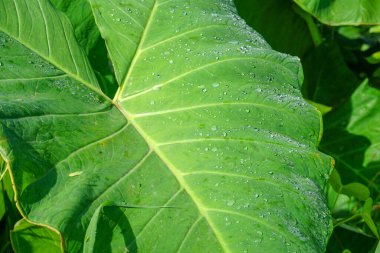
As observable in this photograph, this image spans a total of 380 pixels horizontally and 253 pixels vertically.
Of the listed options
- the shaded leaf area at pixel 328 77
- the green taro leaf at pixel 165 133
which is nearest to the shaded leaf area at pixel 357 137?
the shaded leaf area at pixel 328 77

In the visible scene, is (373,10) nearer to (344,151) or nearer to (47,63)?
(344,151)

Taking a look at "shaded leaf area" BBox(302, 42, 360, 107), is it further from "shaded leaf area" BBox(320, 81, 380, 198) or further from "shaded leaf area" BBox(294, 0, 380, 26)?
Result: "shaded leaf area" BBox(294, 0, 380, 26)

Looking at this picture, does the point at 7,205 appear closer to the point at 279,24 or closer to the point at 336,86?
the point at 279,24

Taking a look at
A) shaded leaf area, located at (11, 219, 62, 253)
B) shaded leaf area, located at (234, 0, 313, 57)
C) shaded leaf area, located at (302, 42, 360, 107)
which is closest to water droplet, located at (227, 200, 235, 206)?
shaded leaf area, located at (11, 219, 62, 253)

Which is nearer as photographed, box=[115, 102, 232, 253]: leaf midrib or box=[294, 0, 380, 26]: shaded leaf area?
box=[115, 102, 232, 253]: leaf midrib

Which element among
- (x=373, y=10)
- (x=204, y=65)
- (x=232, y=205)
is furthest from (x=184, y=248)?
(x=373, y=10)

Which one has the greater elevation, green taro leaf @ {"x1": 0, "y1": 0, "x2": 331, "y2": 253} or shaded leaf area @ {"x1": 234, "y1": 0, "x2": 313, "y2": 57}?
green taro leaf @ {"x1": 0, "y1": 0, "x2": 331, "y2": 253}
